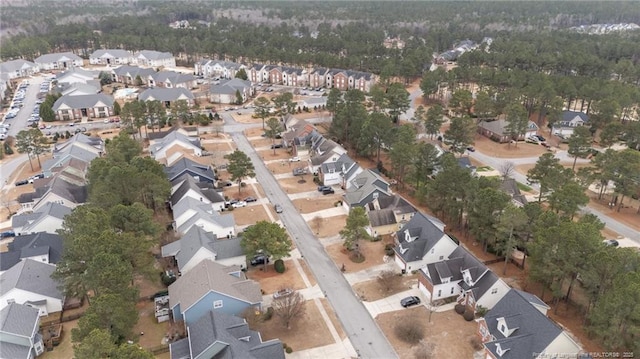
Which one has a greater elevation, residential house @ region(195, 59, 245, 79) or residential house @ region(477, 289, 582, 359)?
residential house @ region(195, 59, 245, 79)

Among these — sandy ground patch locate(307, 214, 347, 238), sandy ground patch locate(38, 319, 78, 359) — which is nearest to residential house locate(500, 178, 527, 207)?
sandy ground patch locate(307, 214, 347, 238)

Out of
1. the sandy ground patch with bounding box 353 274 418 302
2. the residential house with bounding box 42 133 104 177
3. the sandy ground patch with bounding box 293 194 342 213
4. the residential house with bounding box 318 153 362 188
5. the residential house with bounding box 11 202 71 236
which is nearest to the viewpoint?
the sandy ground patch with bounding box 353 274 418 302

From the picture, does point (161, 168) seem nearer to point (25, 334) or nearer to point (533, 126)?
point (25, 334)

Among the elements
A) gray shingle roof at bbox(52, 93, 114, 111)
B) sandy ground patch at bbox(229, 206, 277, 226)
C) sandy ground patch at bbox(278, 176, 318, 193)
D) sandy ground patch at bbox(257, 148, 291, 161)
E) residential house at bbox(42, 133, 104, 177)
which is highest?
gray shingle roof at bbox(52, 93, 114, 111)

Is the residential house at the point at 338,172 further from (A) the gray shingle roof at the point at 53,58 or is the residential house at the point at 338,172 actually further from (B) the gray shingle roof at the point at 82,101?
(A) the gray shingle roof at the point at 53,58

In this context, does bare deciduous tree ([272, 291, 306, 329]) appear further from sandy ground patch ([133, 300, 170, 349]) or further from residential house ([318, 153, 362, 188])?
residential house ([318, 153, 362, 188])
